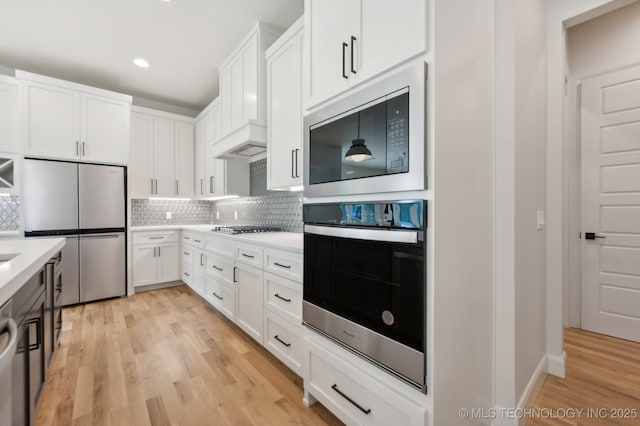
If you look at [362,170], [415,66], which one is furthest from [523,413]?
[415,66]

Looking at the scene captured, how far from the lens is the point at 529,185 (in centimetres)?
164

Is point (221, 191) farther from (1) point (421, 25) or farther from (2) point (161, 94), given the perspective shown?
(1) point (421, 25)

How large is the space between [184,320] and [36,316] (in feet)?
5.26

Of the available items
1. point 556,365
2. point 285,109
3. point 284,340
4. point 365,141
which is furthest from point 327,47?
point 556,365

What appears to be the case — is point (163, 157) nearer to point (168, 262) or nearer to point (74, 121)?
point (74, 121)

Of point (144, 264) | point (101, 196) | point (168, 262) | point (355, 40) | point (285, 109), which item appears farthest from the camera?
point (168, 262)

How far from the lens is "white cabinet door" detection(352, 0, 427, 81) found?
1.06 meters

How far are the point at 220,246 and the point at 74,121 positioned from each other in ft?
8.06

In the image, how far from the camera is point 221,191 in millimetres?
3803

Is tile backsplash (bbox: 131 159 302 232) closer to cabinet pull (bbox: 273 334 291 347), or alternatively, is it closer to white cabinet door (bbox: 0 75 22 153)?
cabinet pull (bbox: 273 334 291 347)

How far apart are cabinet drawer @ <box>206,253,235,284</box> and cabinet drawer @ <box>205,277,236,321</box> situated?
0.07 meters

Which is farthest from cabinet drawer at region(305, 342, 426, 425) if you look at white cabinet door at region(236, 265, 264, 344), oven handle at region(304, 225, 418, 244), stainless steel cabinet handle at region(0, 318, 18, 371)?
stainless steel cabinet handle at region(0, 318, 18, 371)

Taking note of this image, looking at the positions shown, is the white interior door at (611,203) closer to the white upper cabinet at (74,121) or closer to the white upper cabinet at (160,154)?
the white upper cabinet at (160,154)

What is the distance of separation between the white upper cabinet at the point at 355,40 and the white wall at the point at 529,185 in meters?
0.76
